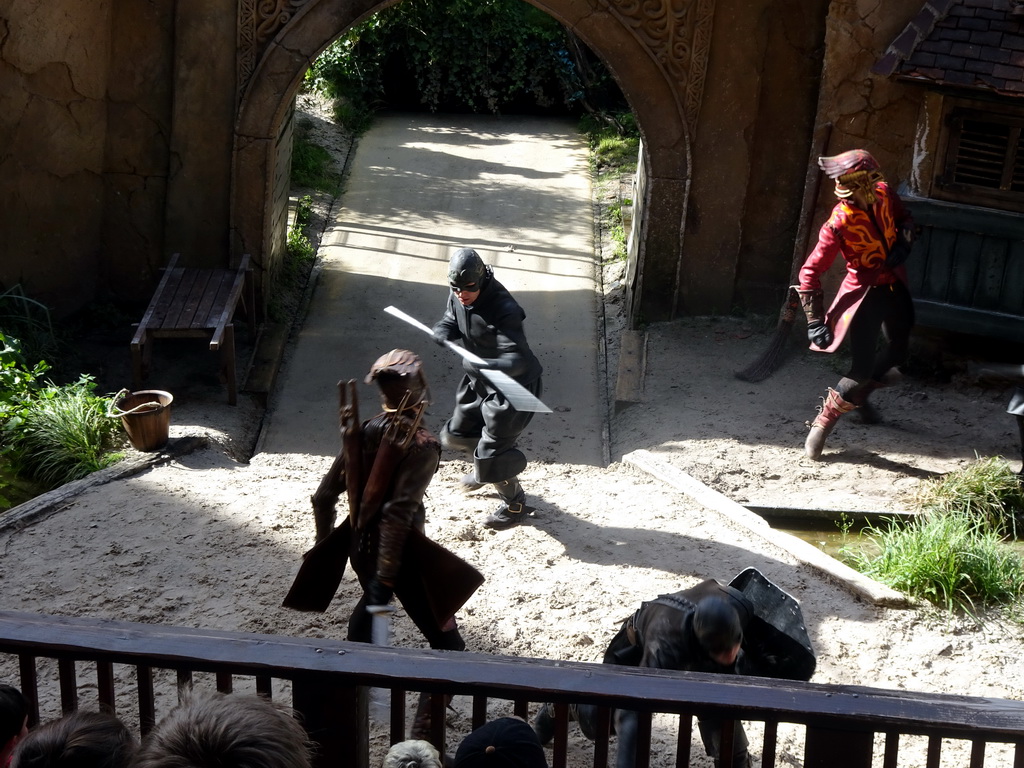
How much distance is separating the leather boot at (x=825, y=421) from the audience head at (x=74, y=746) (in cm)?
531

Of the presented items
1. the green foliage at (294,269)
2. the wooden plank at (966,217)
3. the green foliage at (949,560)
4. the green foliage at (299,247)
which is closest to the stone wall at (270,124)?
the wooden plank at (966,217)

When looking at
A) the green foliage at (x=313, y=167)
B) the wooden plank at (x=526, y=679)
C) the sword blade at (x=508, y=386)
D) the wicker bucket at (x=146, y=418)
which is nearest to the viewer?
the wooden plank at (x=526, y=679)

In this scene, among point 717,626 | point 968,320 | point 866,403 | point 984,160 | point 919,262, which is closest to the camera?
point 717,626

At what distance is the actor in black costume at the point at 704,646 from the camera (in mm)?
3176

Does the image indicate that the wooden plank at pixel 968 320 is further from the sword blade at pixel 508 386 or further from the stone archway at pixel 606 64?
the sword blade at pixel 508 386

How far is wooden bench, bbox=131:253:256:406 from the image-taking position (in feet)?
23.7

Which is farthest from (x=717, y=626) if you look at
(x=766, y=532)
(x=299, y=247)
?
(x=299, y=247)

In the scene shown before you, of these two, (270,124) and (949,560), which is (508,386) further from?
(270,124)

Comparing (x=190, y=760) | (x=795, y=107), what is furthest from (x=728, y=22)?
(x=190, y=760)

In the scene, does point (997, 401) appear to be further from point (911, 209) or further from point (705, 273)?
point (705, 273)

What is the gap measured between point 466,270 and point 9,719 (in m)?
3.23

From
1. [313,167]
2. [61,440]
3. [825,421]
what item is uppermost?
[313,167]

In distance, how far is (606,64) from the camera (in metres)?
7.99

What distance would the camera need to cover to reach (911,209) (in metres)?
7.57
